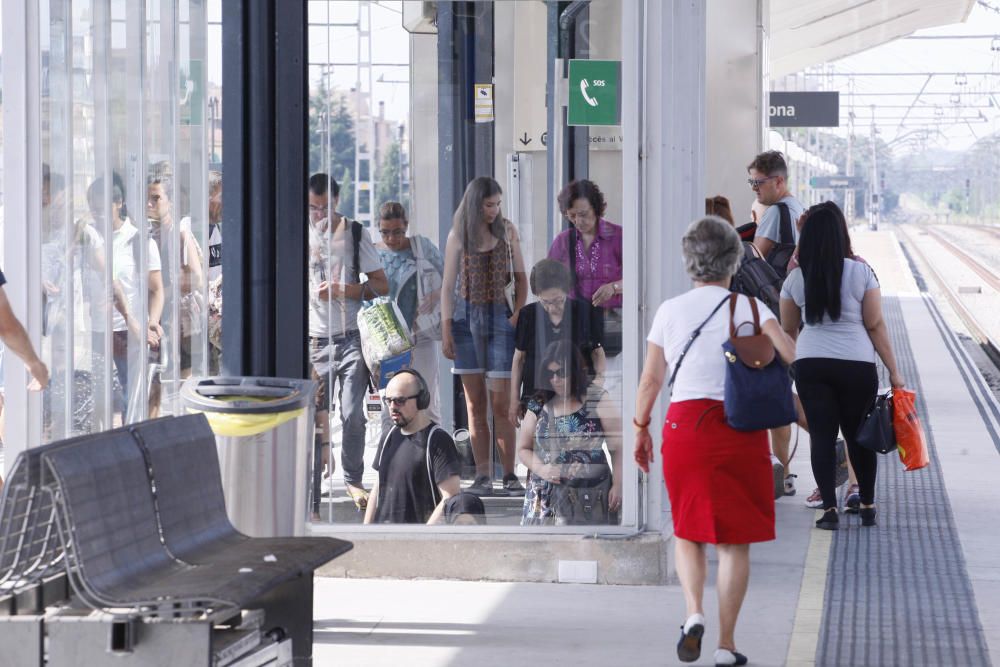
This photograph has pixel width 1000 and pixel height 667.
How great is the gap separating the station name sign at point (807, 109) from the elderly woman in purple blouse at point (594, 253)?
51.0 ft

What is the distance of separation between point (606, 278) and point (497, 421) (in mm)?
933

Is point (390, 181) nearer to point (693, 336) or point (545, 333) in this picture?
point (545, 333)

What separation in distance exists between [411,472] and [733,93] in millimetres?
8675

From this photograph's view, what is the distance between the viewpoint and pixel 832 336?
8055 mm

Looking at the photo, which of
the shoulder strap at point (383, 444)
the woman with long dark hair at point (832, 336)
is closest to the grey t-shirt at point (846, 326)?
the woman with long dark hair at point (832, 336)

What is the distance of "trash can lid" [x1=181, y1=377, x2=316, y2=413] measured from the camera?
4883mm

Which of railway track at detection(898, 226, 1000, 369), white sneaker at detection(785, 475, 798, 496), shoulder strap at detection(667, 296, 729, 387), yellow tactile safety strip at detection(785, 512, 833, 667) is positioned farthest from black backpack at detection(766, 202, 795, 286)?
railway track at detection(898, 226, 1000, 369)

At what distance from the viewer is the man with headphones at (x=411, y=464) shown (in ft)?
23.7

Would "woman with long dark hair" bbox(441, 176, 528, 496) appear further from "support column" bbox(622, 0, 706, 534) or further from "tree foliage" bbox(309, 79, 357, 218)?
"support column" bbox(622, 0, 706, 534)

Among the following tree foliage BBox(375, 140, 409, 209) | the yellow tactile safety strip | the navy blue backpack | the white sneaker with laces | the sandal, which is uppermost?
tree foliage BBox(375, 140, 409, 209)

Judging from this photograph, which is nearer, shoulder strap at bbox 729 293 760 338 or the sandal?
shoulder strap at bbox 729 293 760 338

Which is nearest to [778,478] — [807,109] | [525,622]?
[525,622]

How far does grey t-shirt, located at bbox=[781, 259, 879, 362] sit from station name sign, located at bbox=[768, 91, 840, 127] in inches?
572

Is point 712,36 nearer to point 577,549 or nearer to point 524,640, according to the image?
point 577,549
